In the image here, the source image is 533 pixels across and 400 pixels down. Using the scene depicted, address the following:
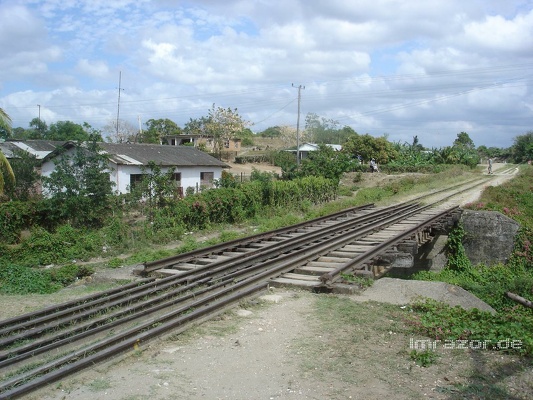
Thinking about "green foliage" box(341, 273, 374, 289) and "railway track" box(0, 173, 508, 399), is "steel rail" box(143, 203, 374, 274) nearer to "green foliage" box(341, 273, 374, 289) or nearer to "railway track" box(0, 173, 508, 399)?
"railway track" box(0, 173, 508, 399)

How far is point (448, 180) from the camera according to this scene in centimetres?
3978

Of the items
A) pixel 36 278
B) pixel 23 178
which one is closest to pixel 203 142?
pixel 23 178

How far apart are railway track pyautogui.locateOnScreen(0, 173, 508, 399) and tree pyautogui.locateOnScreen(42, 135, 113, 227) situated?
5.91 metres

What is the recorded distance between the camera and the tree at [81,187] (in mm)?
16812

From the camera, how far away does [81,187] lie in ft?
56.3

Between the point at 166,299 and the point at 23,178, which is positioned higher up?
the point at 23,178

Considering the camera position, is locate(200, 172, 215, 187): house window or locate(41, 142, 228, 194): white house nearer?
locate(41, 142, 228, 194): white house

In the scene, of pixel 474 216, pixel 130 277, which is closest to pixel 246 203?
pixel 474 216

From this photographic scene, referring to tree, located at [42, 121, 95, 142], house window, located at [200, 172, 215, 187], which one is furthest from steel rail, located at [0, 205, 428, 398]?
tree, located at [42, 121, 95, 142]

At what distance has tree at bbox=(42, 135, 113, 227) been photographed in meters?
16.8

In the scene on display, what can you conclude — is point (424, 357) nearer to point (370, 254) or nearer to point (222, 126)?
point (370, 254)

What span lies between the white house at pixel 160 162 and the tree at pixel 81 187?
969 centimetres

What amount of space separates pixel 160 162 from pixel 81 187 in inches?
480

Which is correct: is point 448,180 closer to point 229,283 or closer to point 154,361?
point 229,283
